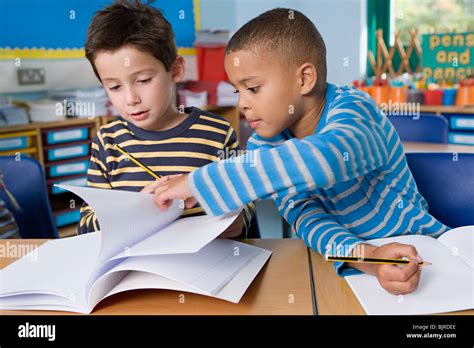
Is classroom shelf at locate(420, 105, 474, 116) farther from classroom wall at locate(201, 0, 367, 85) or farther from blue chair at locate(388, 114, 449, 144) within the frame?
blue chair at locate(388, 114, 449, 144)

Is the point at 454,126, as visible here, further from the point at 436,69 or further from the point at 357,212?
the point at 357,212

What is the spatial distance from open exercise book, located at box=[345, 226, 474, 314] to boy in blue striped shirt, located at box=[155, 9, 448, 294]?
0.05 feet

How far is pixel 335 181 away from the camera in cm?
61

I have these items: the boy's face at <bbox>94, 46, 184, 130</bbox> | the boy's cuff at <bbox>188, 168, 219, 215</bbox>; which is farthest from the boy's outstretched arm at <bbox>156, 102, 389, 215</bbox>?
the boy's face at <bbox>94, 46, 184, 130</bbox>

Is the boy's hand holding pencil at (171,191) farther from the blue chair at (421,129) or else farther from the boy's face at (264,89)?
the blue chair at (421,129)

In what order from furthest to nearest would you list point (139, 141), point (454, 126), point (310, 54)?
point (454, 126), point (139, 141), point (310, 54)

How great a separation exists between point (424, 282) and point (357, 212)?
28 centimetres

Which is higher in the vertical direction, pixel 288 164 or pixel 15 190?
pixel 288 164

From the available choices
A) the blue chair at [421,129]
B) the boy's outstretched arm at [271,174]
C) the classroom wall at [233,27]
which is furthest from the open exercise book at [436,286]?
the classroom wall at [233,27]

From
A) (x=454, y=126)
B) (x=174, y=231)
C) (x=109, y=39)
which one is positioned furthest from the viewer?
(x=454, y=126)

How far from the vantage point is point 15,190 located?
1.18m

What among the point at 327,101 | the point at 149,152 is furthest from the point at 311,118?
the point at 149,152

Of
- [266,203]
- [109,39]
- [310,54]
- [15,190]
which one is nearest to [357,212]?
[310,54]

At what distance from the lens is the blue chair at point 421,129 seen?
1.70 m
